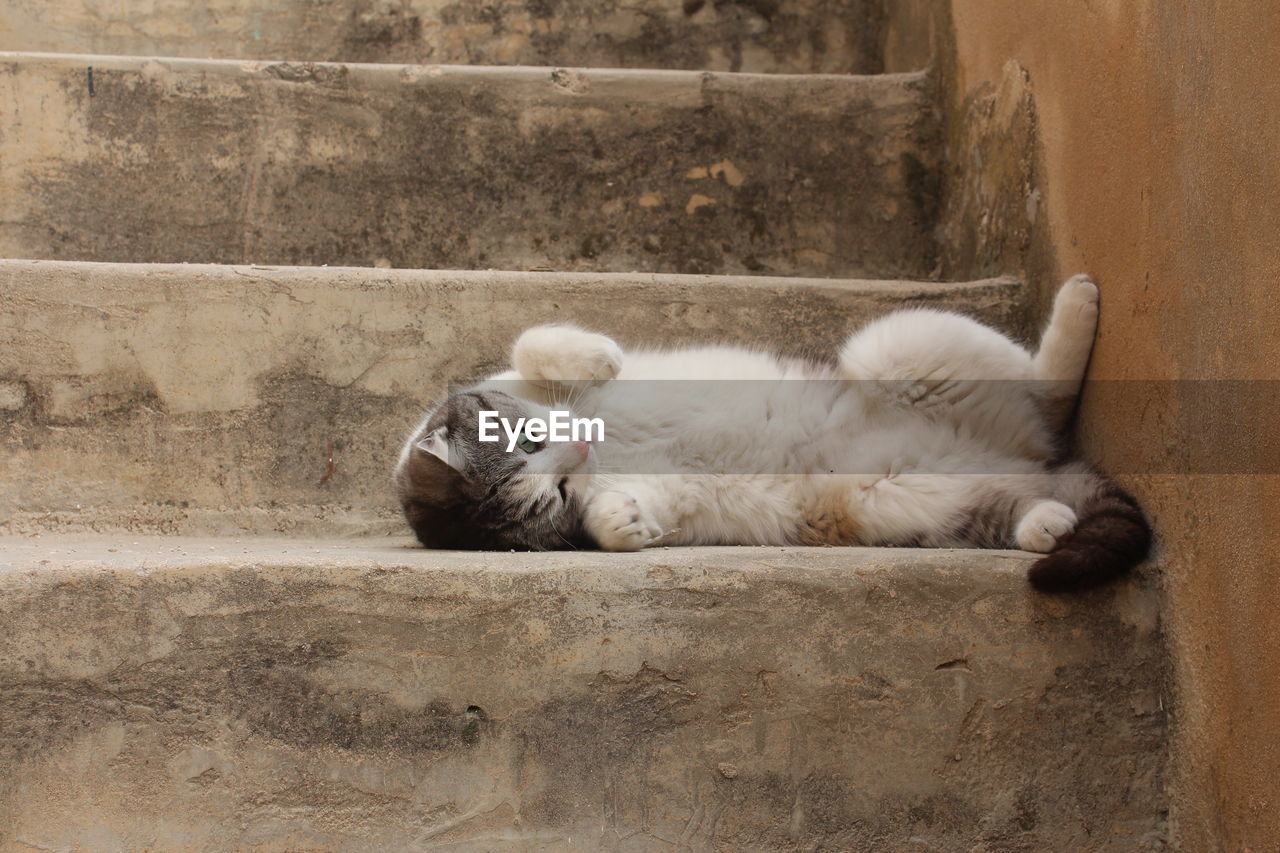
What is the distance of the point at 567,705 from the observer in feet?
5.13

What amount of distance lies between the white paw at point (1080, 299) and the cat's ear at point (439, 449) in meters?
1.31

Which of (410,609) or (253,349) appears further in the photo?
(253,349)

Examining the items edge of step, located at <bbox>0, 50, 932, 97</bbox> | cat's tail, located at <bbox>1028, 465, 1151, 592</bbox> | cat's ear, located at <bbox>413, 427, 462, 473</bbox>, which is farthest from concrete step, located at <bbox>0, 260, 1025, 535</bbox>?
edge of step, located at <bbox>0, 50, 932, 97</bbox>

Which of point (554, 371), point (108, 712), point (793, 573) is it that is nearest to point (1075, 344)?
point (793, 573)

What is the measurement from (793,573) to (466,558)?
1.83ft

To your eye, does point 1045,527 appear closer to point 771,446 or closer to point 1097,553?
point 1097,553

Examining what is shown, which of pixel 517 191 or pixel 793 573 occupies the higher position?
pixel 517 191

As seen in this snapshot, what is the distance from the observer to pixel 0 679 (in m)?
1.48

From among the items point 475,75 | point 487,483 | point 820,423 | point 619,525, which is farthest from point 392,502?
point 475,75

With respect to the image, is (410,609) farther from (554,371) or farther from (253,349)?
(253,349)

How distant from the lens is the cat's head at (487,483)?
6.71 feet

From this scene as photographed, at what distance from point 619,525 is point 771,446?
1.59ft

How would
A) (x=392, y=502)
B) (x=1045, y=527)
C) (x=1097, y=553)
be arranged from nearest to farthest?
(x=1097, y=553) < (x=1045, y=527) < (x=392, y=502)

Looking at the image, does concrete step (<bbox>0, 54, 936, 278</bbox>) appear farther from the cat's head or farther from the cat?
the cat's head
